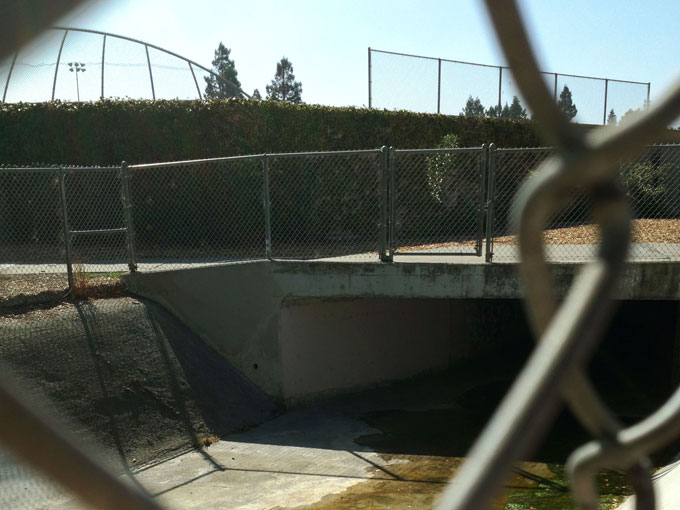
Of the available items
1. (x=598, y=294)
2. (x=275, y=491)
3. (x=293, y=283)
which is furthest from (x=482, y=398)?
(x=598, y=294)

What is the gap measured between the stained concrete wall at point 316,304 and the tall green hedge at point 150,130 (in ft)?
14.3

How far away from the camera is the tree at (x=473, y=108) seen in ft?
57.9

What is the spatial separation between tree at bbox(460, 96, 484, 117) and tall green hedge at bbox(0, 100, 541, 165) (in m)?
5.06

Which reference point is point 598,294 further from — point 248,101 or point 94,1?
point 248,101

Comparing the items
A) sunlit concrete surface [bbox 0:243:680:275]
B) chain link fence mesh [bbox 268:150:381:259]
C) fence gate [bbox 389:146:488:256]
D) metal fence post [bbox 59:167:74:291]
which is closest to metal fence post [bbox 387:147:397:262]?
sunlit concrete surface [bbox 0:243:680:275]

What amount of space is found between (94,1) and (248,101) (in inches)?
529

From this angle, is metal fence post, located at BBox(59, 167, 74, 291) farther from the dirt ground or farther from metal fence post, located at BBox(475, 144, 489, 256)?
metal fence post, located at BBox(475, 144, 489, 256)

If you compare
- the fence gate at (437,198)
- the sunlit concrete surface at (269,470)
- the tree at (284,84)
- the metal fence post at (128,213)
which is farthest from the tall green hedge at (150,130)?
the tree at (284,84)

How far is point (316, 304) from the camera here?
33.1ft

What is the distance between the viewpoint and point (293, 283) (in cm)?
946

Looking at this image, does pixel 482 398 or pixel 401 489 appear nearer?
pixel 401 489

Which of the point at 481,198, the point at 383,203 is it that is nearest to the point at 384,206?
the point at 383,203

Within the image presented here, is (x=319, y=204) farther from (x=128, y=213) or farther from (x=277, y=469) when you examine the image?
(x=277, y=469)

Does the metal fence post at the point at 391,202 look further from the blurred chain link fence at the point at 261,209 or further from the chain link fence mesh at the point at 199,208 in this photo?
the chain link fence mesh at the point at 199,208
